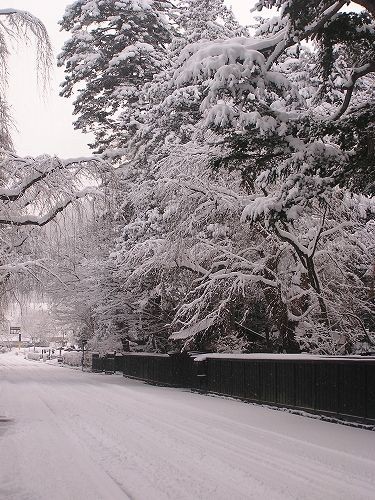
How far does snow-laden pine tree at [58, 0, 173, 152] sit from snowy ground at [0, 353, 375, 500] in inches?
780

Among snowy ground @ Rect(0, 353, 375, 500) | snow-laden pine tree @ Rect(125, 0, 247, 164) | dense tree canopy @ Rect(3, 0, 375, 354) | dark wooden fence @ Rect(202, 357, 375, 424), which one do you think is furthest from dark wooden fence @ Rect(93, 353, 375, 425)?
snow-laden pine tree @ Rect(125, 0, 247, 164)

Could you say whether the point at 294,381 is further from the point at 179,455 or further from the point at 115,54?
the point at 115,54

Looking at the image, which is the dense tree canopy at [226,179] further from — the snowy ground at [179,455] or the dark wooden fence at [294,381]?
the snowy ground at [179,455]

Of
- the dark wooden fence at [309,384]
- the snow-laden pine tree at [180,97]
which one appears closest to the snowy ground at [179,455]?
the dark wooden fence at [309,384]

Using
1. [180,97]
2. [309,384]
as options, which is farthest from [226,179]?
[309,384]

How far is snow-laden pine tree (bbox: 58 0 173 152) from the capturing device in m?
31.2

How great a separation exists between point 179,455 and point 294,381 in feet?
21.6

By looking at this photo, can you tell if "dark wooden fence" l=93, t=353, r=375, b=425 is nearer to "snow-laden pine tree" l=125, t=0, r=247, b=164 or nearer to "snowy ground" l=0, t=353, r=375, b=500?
"snowy ground" l=0, t=353, r=375, b=500

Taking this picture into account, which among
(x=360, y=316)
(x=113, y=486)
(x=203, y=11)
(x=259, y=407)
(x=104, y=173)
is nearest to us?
(x=113, y=486)

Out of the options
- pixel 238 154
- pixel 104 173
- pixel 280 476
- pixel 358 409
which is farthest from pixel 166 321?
pixel 280 476

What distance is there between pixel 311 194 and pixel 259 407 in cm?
842

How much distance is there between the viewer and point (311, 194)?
998 centimetres

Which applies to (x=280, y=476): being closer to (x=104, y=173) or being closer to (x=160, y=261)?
(x=104, y=173)

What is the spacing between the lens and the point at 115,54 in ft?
108
